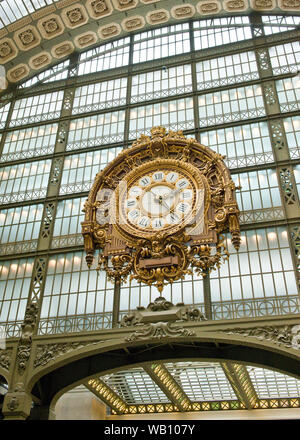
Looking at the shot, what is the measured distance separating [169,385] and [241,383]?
3.79m

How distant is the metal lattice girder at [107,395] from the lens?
24642 mm

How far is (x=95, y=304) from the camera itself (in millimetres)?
20578

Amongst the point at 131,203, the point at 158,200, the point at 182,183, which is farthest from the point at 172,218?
the point at 131,203

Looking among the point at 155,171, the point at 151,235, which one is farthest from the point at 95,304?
the point at 155,171

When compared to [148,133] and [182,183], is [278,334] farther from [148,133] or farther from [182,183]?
[148,133]

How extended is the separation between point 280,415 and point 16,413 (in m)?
14.8

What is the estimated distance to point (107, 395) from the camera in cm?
2650

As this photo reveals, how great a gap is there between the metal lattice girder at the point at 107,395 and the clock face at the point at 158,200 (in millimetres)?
8539

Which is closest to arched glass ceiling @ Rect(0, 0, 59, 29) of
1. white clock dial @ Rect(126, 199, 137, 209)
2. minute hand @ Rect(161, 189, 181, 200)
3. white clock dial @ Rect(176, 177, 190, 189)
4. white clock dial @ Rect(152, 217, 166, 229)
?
white clock dial @ Rect(126, 199, 137, 209)

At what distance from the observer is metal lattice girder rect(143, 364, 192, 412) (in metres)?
23.2

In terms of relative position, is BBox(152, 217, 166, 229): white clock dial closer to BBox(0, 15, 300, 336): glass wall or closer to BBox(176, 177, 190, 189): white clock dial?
BBox(176, 177, 190, 189): white clock dial

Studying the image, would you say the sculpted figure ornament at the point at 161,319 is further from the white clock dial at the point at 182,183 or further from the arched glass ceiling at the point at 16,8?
the arched glass ceiling at the point at 16,8

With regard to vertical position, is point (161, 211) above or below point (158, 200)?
below
